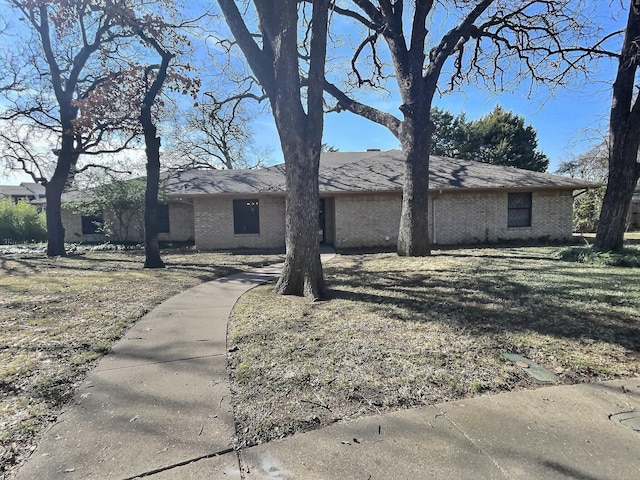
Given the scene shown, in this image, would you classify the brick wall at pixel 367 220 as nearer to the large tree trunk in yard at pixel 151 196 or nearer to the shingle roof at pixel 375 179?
the shingle roof at pixel 375 179

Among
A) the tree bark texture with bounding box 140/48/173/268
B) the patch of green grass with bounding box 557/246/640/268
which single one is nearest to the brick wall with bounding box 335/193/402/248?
the patch of green grass with bounding box 557/246/640/268

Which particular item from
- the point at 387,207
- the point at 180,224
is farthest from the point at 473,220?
the point at 180,224

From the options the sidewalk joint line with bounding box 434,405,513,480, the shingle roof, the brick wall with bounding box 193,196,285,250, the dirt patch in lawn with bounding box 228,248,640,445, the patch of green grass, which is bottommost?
the sidewalk joint line with bounding box 434,405,513,480

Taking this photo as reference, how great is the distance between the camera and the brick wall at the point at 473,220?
14453 millimetres

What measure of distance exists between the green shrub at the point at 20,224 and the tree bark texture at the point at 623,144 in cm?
2880

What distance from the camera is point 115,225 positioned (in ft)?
59.4

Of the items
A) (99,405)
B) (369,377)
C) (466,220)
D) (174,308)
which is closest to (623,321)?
(369,377)

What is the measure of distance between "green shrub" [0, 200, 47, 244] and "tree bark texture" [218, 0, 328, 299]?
75.1ft

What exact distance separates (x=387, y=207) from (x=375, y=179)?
1.35 m

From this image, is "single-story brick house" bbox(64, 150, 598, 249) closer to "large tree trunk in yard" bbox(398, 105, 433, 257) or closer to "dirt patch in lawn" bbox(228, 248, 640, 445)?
"large tree trunk in yard" bbox(398, 105, 433, 257)

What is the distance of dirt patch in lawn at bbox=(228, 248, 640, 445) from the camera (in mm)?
2725

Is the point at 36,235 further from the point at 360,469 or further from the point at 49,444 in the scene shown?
the point at 360,469

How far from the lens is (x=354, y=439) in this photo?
2211 millimetres

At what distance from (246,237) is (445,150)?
88.5 ft
